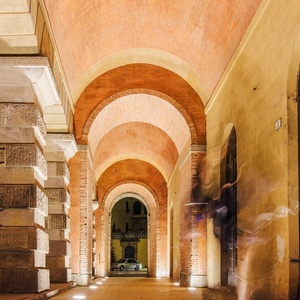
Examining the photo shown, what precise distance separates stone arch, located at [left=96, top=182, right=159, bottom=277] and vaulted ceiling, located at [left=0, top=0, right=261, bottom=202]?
513cm

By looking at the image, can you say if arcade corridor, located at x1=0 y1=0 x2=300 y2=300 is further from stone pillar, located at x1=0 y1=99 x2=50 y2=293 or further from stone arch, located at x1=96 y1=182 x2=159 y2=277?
stone arch, located at x1=96 y1=182 x2=159 y2=277

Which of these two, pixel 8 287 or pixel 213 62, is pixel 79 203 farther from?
pixel 8 287

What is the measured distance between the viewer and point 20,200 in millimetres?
9695

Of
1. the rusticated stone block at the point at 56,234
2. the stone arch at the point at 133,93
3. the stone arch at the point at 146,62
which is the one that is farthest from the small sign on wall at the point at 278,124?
the stone arch at the point at 133,93

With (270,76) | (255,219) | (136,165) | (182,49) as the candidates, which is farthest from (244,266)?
(136,165)

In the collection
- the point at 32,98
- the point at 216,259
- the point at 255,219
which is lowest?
the point at 216,259

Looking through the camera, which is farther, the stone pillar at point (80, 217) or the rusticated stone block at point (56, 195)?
the stone pillar at point (80, 217)

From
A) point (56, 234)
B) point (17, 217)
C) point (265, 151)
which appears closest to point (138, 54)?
point (56, 234)

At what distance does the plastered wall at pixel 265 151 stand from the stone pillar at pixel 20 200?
388cm

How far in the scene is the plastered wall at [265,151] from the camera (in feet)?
29.7

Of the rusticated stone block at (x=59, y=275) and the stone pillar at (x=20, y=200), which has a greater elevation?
the stone pillar at (x=20, y=200)

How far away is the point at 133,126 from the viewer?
80.8 ft

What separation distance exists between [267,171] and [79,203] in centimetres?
819

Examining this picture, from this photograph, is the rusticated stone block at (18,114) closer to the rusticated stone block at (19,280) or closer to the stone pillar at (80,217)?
the rusticated stone block at (19,280)
